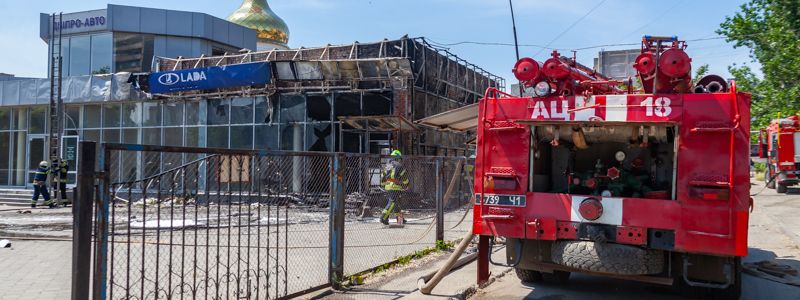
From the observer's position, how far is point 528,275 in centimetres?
734

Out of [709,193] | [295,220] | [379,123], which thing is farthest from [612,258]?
[379,123]

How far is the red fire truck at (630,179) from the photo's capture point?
5.30 metres

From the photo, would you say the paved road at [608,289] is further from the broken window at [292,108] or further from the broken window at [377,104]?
the broken window at [292,108]

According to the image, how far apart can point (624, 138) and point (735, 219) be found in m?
1.31

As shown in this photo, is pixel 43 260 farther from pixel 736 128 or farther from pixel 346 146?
pixel 346 146

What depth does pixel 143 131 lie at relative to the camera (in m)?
22.9

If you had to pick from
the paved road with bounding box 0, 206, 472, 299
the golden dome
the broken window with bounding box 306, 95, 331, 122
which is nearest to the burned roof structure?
the broken window with bounding box 306, 95, 331, 122

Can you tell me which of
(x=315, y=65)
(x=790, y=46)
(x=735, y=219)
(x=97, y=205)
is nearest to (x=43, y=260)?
(x=97, y=205)

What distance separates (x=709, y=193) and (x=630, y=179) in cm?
109

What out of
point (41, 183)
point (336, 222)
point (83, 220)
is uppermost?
point (83, 220)

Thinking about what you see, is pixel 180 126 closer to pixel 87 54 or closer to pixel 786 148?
pixel 87 54

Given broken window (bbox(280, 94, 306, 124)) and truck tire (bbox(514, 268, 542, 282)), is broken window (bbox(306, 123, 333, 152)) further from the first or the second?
truck tire (bbox(514, 268, 542, 282))

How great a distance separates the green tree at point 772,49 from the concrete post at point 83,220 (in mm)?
22944

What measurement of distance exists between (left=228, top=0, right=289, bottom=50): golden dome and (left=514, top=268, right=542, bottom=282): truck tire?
3386cm
